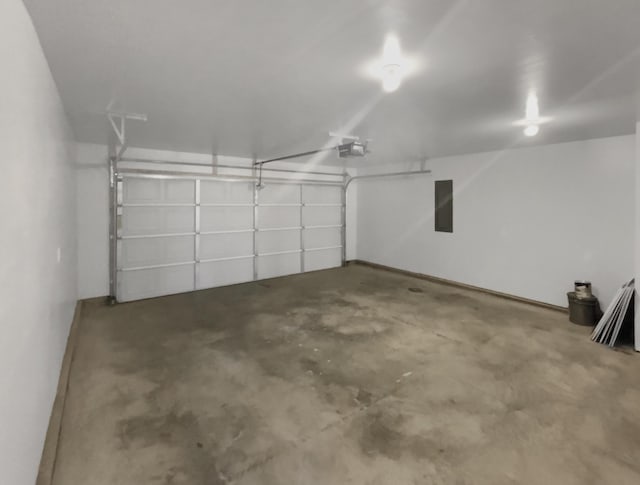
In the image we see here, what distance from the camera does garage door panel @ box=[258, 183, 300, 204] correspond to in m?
6.88

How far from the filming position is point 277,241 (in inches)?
281

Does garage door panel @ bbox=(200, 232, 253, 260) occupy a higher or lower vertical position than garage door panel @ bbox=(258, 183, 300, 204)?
lower

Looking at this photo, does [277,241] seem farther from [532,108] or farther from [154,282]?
[532,108]

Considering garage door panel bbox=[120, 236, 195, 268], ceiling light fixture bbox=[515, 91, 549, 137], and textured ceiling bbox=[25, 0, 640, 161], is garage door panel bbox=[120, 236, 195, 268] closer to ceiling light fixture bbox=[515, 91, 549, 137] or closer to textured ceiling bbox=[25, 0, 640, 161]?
textured ceiling bbox=[25, 0, 640, 161]

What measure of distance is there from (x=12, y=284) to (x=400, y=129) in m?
3.93

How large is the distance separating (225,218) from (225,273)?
101 cm

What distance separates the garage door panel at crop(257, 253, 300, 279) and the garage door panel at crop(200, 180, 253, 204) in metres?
1.22

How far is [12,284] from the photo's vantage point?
138 centimetres

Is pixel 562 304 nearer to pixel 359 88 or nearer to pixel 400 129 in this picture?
pixel 400 129

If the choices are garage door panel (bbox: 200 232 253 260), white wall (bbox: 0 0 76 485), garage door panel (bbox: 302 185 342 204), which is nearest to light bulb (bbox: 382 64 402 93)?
white wall (bbox: 0 0 76 485)

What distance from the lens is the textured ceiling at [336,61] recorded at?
1.64m

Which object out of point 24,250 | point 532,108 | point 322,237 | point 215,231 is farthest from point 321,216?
point 24,250

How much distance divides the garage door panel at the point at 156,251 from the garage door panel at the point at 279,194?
161cm

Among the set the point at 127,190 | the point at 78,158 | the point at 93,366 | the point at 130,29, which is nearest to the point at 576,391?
the point at 130,29
